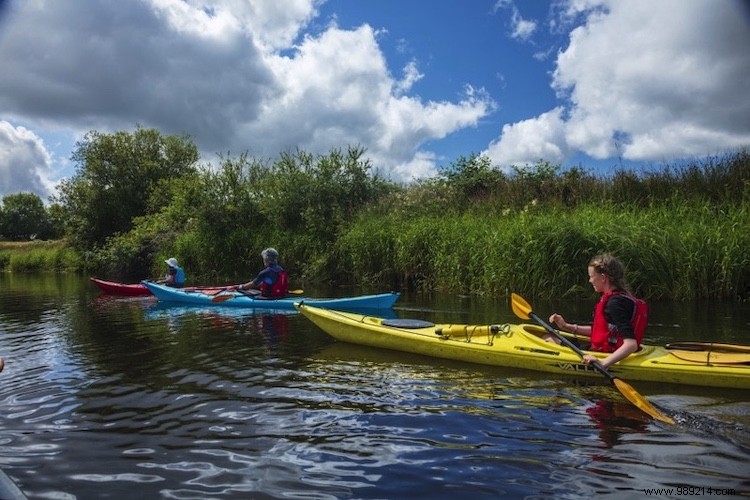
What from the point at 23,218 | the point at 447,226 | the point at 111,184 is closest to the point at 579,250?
the point at 447,226

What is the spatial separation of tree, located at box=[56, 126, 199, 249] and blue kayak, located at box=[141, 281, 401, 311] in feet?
76.3

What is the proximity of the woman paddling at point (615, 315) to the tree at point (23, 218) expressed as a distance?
79952 mm

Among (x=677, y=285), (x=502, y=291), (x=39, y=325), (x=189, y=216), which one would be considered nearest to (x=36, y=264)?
(x=189, y=216)

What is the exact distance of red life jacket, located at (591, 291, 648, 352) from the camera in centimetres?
478

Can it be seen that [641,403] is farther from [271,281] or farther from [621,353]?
[271,281]

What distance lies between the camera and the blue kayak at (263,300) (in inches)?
377

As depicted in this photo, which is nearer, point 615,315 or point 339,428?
point 339,428

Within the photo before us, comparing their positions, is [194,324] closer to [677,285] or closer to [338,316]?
[338,316]

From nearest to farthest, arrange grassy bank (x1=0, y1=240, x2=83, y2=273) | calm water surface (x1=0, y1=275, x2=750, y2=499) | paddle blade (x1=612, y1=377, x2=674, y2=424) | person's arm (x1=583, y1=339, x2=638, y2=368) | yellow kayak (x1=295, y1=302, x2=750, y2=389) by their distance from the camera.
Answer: calm water surface (x1=0, y1=275, x2=750, y2=499) → paddle blade (x1=612, y1=377, x2=674, y2=424) → person's arm (x1=583, y1=339, x2=638, y2=368) → yellow kayak (x1=295, y1=302, x2=750, y2=389) → grassy bank (x1=0, y1=240, x2=83, y2=273)

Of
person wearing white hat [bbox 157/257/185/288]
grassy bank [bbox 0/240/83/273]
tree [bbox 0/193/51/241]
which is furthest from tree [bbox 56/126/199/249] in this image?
tree [bbox 0/193/51/241]

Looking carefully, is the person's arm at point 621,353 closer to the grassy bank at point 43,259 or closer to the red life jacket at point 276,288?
the red life jacket at point 276,288

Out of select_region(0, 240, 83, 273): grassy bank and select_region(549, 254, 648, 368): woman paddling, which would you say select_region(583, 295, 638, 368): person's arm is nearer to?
select_region(549, 254, 648, 368): woman paddling

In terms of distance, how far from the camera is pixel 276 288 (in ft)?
34.0

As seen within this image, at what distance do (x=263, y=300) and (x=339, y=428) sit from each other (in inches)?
264
